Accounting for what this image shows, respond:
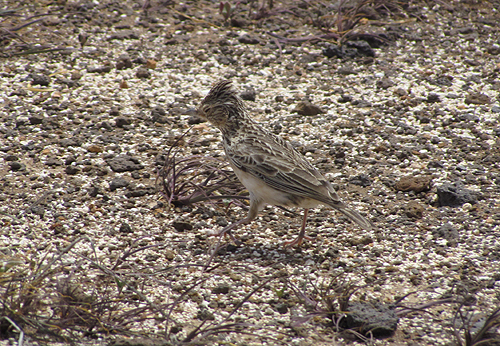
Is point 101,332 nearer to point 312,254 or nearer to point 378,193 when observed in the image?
point 312,254

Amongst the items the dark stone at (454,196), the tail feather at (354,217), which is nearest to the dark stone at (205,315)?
the tail feather at (354,217)

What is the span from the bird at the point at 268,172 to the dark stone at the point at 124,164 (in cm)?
106

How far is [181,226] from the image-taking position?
4.95 m

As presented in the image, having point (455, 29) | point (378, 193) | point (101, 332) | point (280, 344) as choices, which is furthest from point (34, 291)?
point (455, 29)

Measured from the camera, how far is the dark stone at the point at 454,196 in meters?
5.18

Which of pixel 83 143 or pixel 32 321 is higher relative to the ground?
pixel 83 143

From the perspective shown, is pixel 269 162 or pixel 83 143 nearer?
pixel 269 162

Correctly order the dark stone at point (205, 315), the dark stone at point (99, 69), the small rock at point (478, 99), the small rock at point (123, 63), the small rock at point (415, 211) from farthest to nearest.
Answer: the small rock at point (123, 63) < the dark stone at point (99, 69) < the small rock at point (478, 99) < the small rock at point (415, 211) < the dark stone at point (205, 315)

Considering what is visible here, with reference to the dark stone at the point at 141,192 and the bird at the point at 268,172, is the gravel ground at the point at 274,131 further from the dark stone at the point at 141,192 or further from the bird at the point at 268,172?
the bird at the point at 268,172

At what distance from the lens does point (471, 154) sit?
6004mm

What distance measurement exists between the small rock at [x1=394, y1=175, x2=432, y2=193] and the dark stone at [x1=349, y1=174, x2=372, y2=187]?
0.29m

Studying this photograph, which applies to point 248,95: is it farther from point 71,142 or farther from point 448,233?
point 448,233

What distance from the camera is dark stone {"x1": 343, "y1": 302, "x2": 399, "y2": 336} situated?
361 centimetres

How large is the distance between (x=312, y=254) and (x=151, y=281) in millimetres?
1458
